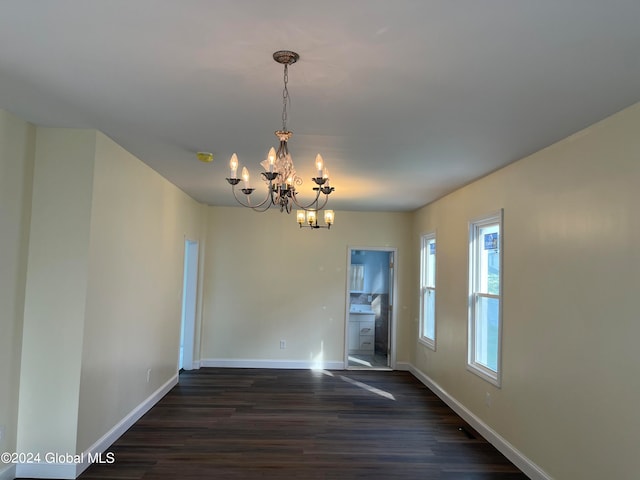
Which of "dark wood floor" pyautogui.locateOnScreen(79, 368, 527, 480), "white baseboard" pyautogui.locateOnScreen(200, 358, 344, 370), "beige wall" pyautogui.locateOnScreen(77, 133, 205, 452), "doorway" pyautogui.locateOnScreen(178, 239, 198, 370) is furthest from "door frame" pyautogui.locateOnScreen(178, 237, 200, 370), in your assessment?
"beige wall" pyautogui.locateOnScreen(77, 133, 205, 452)

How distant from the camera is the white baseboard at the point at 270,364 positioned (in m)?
6.66

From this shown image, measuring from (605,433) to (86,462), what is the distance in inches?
137

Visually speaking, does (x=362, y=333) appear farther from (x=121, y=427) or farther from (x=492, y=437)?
(x=121, y=427)

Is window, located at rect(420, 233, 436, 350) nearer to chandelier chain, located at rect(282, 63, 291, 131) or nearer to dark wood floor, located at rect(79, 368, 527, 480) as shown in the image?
dark wood floor, located at rect(79, 368, 527, 480)

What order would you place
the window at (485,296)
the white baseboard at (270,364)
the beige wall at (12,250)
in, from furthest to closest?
the white baseboard at (270,364), the window at (485,296), the beige wall at (12,250)

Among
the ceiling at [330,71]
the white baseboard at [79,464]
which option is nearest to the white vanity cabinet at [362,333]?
the white baseboard at [79,464]

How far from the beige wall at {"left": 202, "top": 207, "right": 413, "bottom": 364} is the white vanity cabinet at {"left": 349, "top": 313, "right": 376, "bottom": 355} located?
1168 mm

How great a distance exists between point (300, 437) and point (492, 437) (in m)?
1.73

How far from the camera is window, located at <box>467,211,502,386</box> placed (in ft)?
13.3

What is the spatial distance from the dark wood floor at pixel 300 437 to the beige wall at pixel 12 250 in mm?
764

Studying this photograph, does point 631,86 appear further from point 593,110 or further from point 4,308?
point 4,308

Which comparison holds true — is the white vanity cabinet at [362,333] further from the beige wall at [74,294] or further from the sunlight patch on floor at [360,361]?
the beige wall at [74,294]

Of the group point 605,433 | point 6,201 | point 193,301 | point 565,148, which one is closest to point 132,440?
point 6,201

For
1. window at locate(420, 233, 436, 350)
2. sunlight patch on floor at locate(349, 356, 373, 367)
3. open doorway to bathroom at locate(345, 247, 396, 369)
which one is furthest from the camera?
open doorway to bathroom at locate(345, 247, 396, 369)
